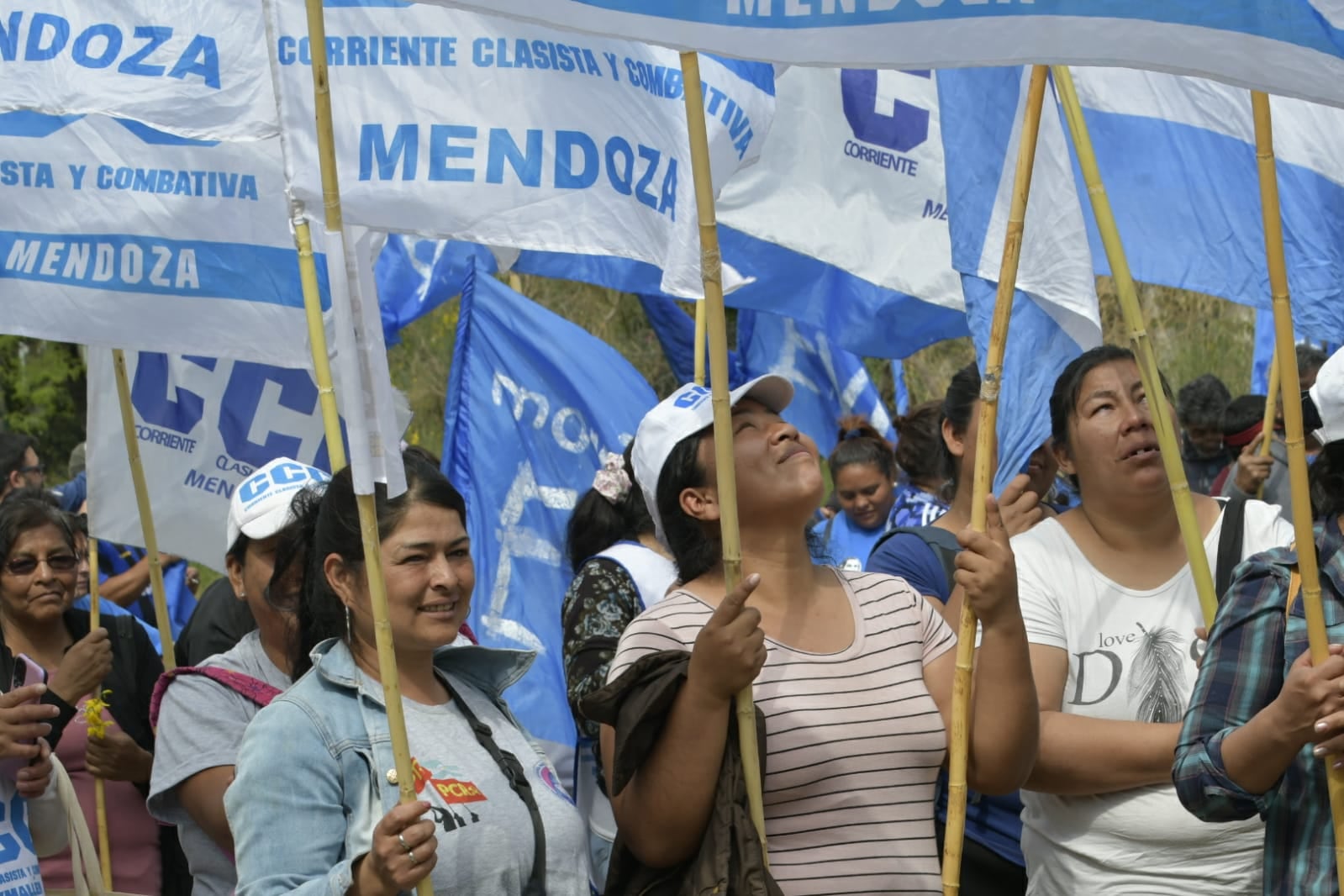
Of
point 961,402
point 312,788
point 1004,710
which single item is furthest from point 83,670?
point 1004,710

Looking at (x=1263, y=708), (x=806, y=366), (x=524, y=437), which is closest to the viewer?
(x=1263, y=708)

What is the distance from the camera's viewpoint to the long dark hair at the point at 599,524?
4848mm

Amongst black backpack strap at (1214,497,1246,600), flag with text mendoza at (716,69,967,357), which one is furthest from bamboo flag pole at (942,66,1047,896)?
flag with text mendoza at (716,69,967,357)

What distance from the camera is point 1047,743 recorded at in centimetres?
340

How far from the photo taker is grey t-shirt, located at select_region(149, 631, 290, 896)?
3.66 metres

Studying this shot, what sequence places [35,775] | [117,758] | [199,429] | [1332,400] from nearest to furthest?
1. [1332,400]
2. [35,775]
3. [117,758]
4. [199,429]

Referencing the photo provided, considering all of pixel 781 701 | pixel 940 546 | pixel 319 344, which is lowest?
pixel 781 701

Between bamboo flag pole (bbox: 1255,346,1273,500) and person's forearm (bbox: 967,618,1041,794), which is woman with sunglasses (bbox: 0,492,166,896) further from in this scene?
bamboo flag pole (bbox: 1255,346,1273,500)

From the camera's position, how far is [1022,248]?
14.0 feet

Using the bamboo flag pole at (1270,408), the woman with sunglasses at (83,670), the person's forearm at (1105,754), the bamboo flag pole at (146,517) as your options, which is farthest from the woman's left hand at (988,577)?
the bamboo flag pole at (1270,408)

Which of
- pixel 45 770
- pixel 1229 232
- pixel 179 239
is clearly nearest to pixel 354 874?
pixel 45 770

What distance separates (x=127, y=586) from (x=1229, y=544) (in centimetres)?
453

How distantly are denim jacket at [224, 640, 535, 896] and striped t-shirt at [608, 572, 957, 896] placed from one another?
0.47 metres

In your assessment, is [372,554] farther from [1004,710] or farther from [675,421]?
[1004,710]
